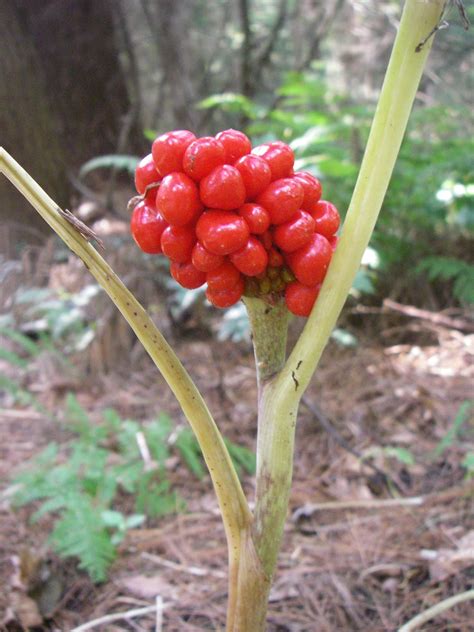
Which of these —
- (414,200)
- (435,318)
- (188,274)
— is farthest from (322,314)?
(414,200)

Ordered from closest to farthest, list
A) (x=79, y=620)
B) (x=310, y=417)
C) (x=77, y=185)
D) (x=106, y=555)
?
(x=79, y=620) → (x=106, y=555) → (x=310, y=417) → (x=77, y=185)

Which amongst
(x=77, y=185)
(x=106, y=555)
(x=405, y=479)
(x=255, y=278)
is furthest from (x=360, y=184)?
(x=77, y=185)

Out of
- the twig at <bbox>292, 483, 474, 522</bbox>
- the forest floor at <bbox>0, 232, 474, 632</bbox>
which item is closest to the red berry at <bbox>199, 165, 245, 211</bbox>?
the forest floor at <bbox>0, 232, 474, 632</bbox>

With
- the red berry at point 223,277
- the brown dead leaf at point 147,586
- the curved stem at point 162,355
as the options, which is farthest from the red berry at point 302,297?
the brown dead leaf at point 147,586

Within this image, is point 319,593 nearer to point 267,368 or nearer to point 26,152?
point 267,368

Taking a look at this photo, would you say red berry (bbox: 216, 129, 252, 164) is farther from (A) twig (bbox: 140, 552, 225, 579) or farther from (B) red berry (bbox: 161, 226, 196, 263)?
(A) twig (bbox: 140, 552, 225, 579)

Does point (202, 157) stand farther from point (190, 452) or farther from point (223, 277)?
point (190, 452)
